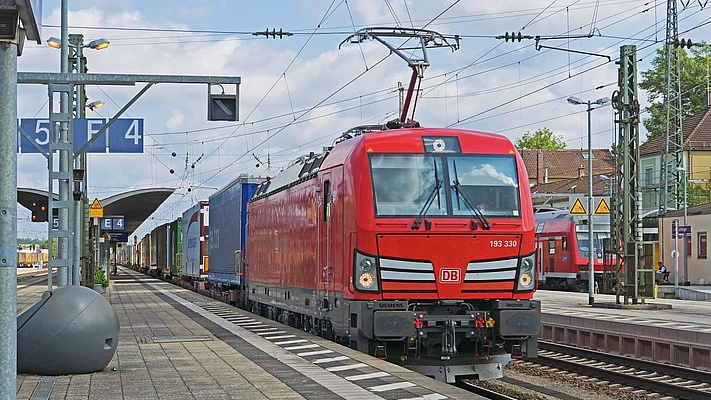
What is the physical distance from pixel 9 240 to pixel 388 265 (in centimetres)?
775

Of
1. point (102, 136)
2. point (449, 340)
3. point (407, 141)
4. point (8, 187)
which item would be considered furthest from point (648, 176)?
point (8, 187)

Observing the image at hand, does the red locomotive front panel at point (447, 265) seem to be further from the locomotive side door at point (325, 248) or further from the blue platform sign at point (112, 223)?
the blue platform sign at point (112, 223)

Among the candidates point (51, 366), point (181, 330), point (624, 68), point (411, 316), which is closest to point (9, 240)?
point (51, 366)

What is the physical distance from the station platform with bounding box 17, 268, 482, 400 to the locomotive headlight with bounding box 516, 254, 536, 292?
220cm

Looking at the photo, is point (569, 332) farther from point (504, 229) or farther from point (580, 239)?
point (580, 239)

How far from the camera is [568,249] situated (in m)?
43.8

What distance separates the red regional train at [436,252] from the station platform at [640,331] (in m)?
4.56

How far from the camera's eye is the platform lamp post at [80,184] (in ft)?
84.9

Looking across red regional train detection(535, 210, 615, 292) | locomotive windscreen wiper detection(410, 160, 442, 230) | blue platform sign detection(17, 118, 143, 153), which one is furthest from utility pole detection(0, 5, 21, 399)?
red regional train detection(535, 210, 615, 292)

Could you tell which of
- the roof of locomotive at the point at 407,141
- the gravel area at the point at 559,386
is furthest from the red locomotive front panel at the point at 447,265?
the gravel area at the point at 559,386

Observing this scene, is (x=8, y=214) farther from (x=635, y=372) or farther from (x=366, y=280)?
(x=635, y=372)

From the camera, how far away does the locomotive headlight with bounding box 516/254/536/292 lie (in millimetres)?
14008

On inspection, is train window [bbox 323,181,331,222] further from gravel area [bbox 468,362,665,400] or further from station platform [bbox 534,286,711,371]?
station platform [bbox 534,286,711,371]

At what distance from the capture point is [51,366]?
1201 cm
